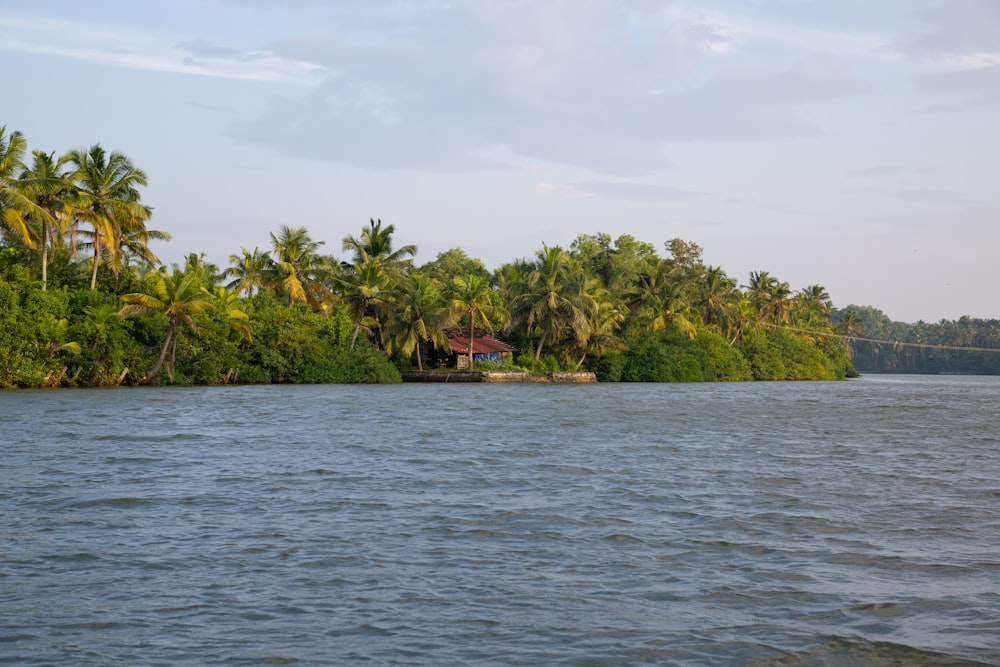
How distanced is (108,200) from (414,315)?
65.8ft

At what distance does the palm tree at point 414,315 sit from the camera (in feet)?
193

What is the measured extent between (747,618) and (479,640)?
2040 mm

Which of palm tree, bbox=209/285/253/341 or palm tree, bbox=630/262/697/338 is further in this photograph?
palm tree, bbox=630/262/697/338

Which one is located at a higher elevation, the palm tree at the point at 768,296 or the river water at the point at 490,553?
the palm tree at the point at 768,296

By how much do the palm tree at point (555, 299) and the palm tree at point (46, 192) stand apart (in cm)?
3013

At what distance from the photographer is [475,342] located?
66.8 m

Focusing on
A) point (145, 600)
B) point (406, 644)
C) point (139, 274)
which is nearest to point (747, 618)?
point (406, 644)

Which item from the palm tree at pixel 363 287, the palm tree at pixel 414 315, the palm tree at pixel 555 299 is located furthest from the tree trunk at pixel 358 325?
the palm tree at pixel 555 299

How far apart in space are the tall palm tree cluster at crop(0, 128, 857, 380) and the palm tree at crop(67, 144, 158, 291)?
66 mm

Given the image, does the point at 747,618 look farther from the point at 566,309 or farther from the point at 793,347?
the point at 793,347

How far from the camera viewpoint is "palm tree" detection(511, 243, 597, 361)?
211 ft

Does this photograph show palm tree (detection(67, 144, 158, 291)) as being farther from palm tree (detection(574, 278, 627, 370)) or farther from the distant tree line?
the distant tree line

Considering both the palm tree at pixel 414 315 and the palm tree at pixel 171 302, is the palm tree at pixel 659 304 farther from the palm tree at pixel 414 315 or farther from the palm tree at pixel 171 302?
the palm tree at pixel 171 302

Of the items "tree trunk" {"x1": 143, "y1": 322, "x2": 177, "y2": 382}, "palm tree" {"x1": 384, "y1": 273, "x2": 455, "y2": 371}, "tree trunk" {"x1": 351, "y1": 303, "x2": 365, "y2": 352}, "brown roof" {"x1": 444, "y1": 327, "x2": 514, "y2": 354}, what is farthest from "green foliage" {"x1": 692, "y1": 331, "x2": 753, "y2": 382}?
"tree trunk" {"x1": 143, "y1": 322, "x2": 177, "y2": 382}
